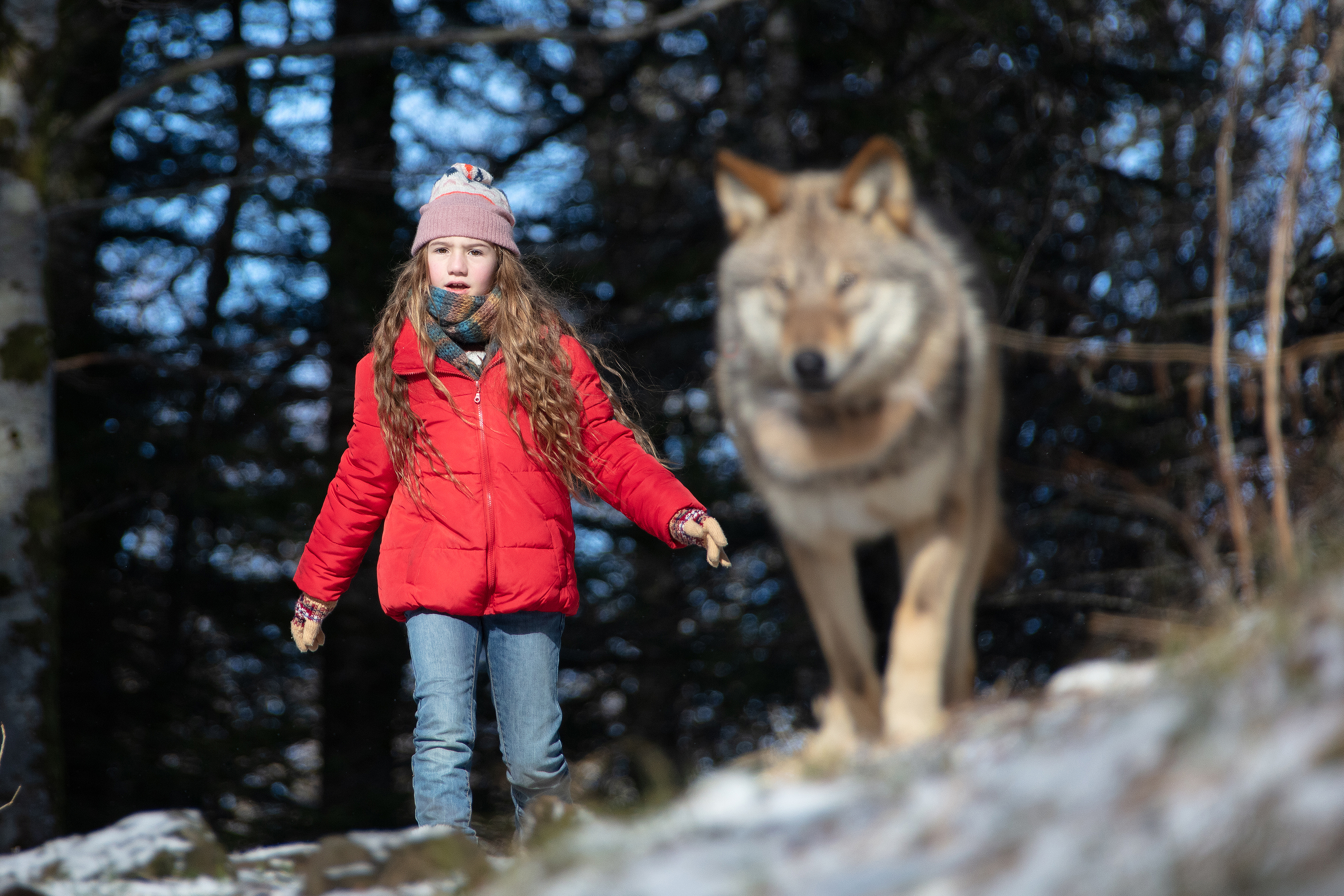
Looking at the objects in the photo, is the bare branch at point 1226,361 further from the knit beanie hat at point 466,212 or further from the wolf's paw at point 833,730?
the knit beanie hat at point 466,212

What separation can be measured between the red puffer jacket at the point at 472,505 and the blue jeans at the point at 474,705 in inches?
4.1

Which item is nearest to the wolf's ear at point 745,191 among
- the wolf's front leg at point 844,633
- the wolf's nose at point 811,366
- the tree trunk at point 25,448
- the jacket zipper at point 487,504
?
the wolf's nose at point 811,366

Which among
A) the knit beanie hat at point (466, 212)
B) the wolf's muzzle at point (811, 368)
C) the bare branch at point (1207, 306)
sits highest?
the knit beanie hat at point (466, 212)

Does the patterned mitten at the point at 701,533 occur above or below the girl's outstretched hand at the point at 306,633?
above

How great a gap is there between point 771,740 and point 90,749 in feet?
18.4

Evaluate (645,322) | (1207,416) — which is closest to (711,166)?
(645,322)

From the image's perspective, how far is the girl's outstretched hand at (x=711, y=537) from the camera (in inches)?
143

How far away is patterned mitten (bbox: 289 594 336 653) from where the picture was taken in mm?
4070

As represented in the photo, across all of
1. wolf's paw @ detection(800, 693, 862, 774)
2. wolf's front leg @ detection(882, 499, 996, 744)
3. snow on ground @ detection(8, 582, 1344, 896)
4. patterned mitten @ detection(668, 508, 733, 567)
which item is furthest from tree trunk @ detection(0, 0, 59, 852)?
wolf's front leg @ detection(882, 499, 996, 744)

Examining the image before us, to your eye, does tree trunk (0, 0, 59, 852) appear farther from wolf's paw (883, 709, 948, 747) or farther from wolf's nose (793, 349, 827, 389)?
wolf's nose (793, 349, 827, 389)

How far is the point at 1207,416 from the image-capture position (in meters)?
6.64

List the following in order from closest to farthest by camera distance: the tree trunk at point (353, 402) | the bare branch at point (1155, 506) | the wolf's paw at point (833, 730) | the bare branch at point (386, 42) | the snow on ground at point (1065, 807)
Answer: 1. the snow on ground at point (1065, 807)
2. the bare branch at point (1155, 506)
3. the wolf's paw at point (833, 730)
4. the bare branch at point (386, 42)
5. the tree trunk at point (353, 402)

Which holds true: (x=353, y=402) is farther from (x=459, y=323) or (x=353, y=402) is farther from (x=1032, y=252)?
(x=1032, y=252)

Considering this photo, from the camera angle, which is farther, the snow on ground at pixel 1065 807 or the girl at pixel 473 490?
the girl at pixel 473 490
